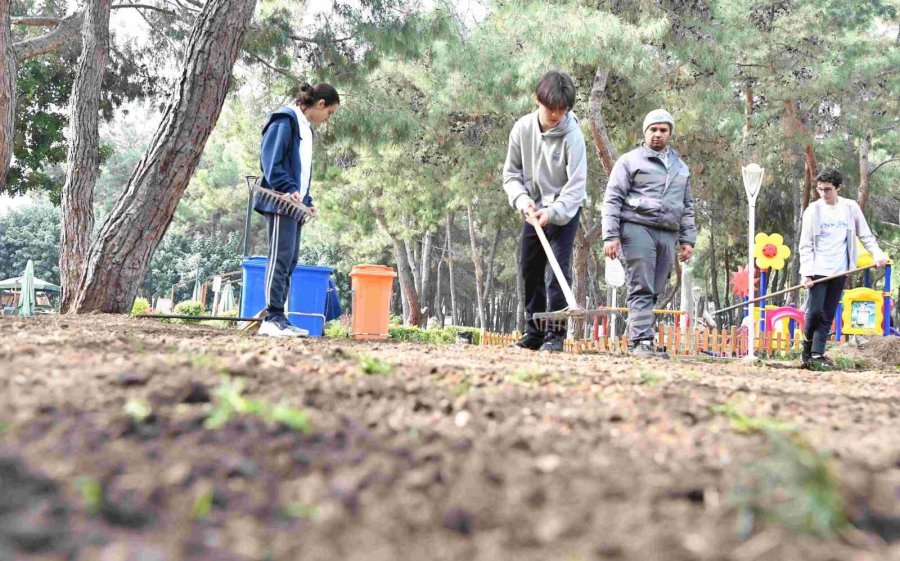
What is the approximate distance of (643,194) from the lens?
5.72 metres

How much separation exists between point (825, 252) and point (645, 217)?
69.0 inches

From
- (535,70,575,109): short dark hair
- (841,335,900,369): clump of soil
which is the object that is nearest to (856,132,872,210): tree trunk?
(841,335,900,369): clump of soil

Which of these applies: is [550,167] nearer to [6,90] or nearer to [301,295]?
[301,295]

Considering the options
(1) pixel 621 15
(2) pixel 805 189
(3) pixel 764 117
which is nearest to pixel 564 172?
(1) pixel 621 15

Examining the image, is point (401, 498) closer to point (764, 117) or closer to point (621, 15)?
point (621, 15)

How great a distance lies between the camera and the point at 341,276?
128ft

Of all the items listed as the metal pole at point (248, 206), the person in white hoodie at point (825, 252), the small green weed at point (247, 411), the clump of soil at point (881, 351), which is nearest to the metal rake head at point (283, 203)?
the metal pole at point (248, 206)

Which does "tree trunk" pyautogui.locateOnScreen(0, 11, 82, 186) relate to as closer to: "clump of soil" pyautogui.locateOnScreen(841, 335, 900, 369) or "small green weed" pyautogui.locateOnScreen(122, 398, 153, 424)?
"small green weed" pyautogui.locateOnScreen(122, 398, 153, 424)

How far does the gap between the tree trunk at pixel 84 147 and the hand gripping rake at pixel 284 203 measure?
4.02 metres

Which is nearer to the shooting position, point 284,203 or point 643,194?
point 284,203

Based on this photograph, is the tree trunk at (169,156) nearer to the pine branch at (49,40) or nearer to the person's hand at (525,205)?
the person's hand at (525,205)

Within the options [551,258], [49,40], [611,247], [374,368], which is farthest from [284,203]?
[49,40]

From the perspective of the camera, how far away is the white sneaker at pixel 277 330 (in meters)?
5.41

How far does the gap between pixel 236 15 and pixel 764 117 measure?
13616mm
